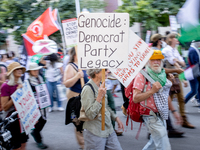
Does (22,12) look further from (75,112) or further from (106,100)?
(106,100)

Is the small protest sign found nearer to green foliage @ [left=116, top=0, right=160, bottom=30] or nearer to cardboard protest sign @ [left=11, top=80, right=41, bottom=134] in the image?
cardboard protest sign @ [left=11, top=80, right=41, bottom=134]

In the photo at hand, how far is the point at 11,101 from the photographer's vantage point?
3951 millimetres

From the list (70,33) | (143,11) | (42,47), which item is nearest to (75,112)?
(70,33)

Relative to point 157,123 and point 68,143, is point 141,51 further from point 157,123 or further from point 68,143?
point 68,143

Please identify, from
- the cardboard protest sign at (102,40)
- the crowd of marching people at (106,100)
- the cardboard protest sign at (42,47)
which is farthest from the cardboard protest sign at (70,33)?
the cardboard protest sign at (102,40)

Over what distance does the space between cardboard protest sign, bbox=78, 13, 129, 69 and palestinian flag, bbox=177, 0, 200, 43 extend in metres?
0.88

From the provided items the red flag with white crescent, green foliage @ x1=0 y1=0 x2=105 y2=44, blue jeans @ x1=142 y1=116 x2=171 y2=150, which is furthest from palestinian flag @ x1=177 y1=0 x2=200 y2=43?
green foliage @ x1=0 y1=0 x2=105 y2=44

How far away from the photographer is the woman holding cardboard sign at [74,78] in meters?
4.37

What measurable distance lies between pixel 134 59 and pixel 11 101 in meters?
1.94

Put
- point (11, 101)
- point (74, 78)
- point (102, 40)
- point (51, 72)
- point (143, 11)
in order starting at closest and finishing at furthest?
1. point (102, 40)
2. point (11, 101)
3. point (74, 78)
4. point (51, 72)
5. point (143, 11)

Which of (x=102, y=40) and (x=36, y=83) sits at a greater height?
(x=102, y=40)

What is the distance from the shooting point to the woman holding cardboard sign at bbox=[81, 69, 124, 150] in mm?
3125

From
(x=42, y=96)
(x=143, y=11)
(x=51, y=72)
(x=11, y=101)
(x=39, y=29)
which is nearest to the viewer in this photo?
(x=11, y=101)

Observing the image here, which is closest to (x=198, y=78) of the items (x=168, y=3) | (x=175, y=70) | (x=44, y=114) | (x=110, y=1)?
(x=175, y=70)
